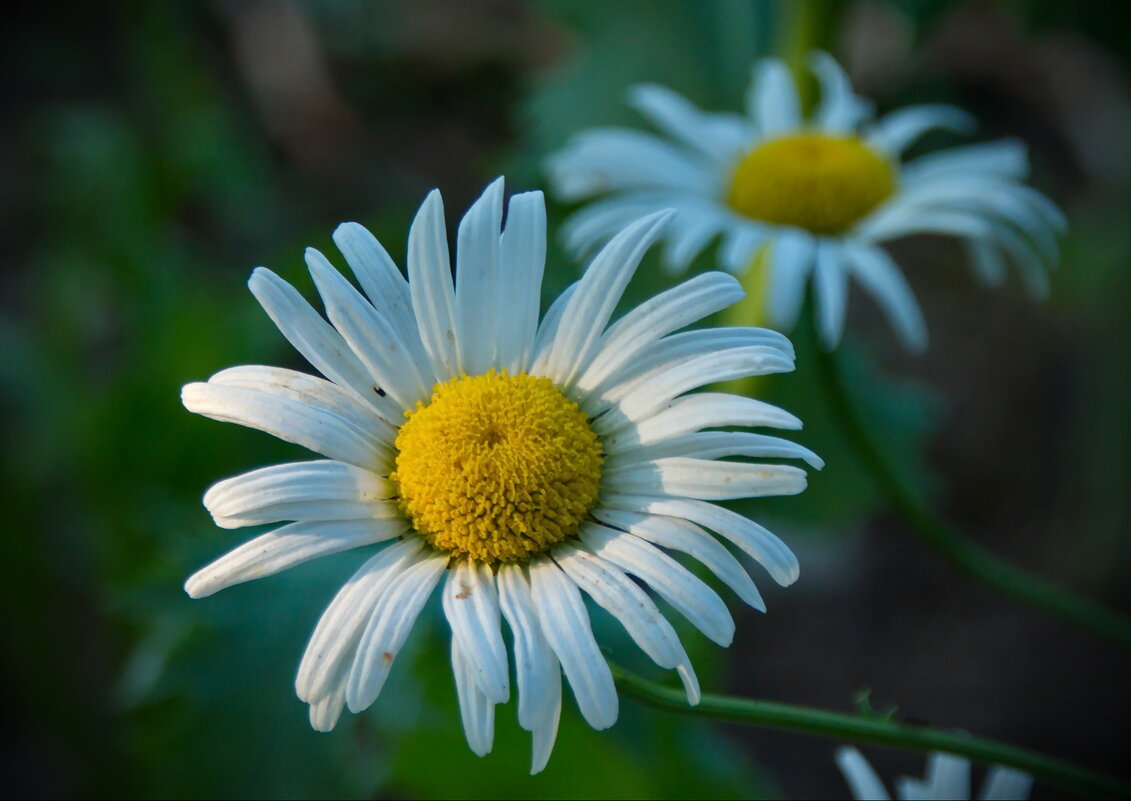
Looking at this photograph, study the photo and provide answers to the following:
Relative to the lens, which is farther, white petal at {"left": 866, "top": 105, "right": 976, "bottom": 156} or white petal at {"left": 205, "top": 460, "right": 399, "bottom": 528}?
white petal at {"left": 866, "top": 105, "right": 976, "bottom": 156}

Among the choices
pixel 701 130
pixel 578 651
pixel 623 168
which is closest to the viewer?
pixel 578 651

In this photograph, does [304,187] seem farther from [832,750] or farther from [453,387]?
[453,387]

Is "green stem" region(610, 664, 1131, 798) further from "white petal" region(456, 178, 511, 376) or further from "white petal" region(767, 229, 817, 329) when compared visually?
"white petal" region(767, 229, 817, 329)

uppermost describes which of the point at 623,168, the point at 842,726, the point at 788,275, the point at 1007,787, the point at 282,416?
the point at 623,168

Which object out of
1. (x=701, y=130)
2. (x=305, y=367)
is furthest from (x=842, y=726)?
(x=305, y=367)

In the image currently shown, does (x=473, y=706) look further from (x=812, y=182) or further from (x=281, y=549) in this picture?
(x=812, y=182)

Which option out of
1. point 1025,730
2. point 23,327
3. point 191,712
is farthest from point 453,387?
point 23,327

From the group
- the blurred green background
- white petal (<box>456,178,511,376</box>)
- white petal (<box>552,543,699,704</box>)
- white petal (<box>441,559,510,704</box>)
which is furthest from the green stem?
the blurred green background
